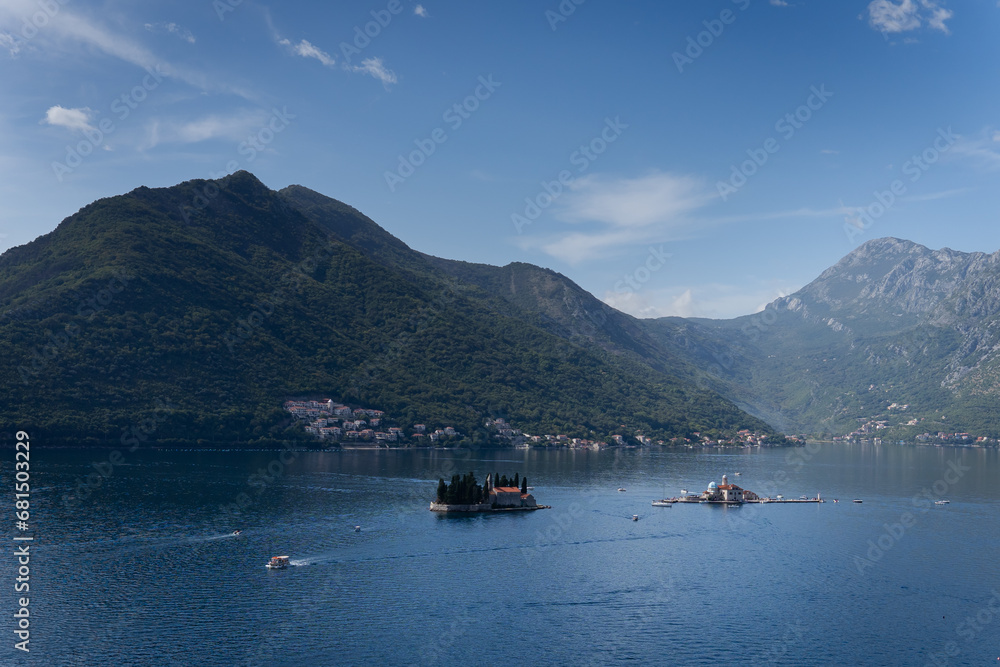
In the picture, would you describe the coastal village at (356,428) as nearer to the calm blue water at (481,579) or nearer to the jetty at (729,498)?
the calm blue water at (481,579)

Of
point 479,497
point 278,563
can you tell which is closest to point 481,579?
point 278,563

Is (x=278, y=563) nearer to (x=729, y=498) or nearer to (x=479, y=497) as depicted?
(x=479, y=497)

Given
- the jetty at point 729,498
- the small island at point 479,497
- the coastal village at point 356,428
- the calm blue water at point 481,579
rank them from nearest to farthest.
Answer: 1. the calm blue water at point 481,579
2. the small island at point 479,497
3. the jetty at point 729,498
4. the coastal village at point 356,428

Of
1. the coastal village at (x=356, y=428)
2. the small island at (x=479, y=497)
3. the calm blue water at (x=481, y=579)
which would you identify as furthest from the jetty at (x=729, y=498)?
the coastal village at (x=356, y=428)

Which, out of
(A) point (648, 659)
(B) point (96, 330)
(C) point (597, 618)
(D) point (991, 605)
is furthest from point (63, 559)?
(B) point (96, 330)

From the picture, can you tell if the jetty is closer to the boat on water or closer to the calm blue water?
the calm blue water

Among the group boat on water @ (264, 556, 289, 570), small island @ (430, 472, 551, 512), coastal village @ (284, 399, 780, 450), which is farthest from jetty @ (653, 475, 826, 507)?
coastal village @ (284, 399, 780, 450)
